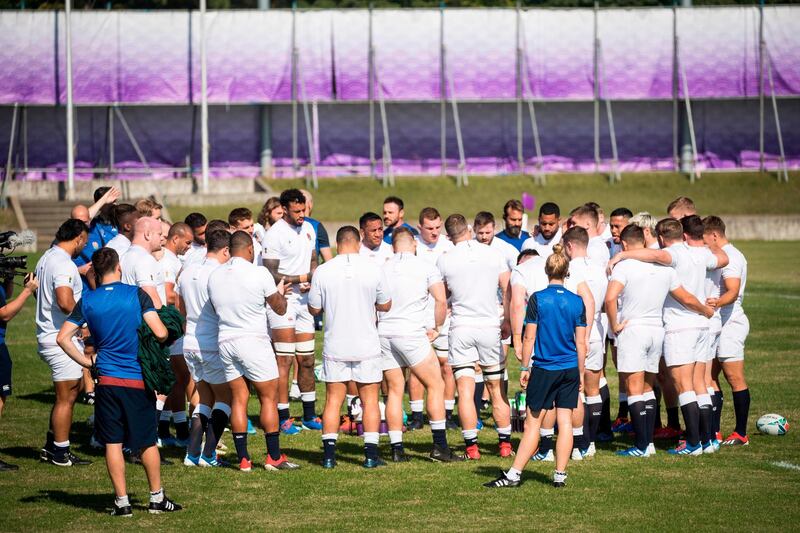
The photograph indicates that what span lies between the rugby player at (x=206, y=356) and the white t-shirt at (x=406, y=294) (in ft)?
5.85

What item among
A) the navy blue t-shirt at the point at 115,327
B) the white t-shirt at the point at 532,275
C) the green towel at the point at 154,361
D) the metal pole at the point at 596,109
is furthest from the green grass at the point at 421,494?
the metal pole at the point at 596,109

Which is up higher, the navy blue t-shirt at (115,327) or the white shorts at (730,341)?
the navy blue t-shirt at (115,327)

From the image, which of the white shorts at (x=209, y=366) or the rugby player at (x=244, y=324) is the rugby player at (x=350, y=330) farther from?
the white shorts at (x=209, y=366)

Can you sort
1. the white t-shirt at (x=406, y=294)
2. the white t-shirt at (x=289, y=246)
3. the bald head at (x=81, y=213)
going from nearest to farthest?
1. the white t-shirt at (x=406, y=294)
2. the bald head at (x=81, y=213)
3. the white t-shirt at (x=289, y=246)

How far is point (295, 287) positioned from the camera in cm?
1385

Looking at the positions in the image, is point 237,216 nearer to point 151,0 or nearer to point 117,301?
point 117,301

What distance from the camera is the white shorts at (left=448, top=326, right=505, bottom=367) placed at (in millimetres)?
11656

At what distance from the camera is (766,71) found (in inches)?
2168

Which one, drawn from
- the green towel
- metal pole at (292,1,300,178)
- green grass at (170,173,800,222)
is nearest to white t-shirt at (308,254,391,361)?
the green towel

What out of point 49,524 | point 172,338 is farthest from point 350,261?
point 49,524

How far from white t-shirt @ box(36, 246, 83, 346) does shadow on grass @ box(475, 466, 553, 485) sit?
15.0ft

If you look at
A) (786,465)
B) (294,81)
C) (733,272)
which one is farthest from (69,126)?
(786,465)

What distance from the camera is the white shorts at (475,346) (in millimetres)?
11656

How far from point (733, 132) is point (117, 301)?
52.5 m
